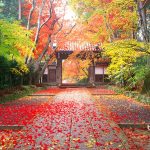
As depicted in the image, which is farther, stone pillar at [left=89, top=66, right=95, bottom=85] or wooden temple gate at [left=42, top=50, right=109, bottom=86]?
stone pillar at [left=89, top=66, right=95, bottom=85]

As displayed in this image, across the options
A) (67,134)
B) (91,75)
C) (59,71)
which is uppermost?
(59,71)

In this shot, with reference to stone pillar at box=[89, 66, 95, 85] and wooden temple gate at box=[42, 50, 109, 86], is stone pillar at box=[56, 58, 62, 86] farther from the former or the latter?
stone pillar at box=[89, 66, 95, 85]

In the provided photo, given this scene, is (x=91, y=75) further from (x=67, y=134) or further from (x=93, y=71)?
(x=67, y=134)

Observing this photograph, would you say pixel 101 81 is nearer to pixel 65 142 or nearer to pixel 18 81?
pixel 18 81

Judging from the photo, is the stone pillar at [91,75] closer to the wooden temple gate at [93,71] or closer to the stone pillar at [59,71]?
the wooden temple gate at [93,71]

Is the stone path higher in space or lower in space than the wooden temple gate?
lower

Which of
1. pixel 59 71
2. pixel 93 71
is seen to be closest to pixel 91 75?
pixel 93 71

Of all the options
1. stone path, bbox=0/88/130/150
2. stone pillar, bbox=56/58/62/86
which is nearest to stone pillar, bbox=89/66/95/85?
stone pillar, bbox=56/58/62/86

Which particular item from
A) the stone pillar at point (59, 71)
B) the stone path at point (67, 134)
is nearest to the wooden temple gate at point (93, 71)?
the stone pillar at point (59, 71)

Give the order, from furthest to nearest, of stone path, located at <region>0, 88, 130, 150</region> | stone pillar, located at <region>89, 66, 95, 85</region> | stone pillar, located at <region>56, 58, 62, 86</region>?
stone pillar, located at <region>89, 66, 95, 85</region>
stone pillar, located at <region>56, 58, 62, 86</region>
stone path, located at <region>0, 88, 130, 150</region>

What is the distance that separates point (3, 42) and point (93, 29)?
16.5 meters

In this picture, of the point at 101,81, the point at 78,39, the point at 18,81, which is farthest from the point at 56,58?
the point at 18,81

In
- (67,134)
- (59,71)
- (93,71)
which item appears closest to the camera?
(67,134)

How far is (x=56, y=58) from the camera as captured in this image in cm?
3581
